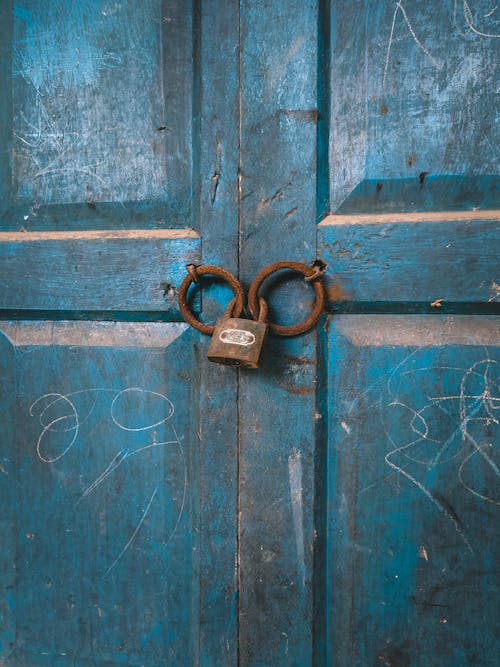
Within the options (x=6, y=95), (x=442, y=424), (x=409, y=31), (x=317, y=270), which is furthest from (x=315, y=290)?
(x=6, y=95)

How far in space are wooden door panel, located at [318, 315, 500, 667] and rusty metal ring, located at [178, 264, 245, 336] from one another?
142 mm

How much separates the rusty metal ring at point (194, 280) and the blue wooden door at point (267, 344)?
0.04 metres

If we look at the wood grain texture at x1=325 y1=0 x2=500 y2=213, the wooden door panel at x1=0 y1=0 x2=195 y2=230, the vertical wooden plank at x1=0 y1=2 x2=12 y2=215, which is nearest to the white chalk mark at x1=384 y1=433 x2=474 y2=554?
the wood grain texture at x1=325 y1=0 x2=500 y2=213

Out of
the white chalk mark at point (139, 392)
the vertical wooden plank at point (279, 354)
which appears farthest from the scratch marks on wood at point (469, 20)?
the white chalk mark at point (139, 392)

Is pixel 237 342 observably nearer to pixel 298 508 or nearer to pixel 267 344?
pixel 267 344

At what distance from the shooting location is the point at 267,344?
2.62ft

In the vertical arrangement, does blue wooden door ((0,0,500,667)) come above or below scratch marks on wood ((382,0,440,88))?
below

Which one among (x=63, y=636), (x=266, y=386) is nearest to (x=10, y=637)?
(x=63, y=636)

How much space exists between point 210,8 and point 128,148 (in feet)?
0.78

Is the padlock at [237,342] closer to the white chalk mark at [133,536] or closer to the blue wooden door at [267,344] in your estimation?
the blue wooden door at [267,344]

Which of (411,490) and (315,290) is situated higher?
(315,290)

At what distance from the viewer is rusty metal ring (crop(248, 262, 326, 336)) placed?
2.49 ft

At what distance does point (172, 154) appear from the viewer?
0.83 meters

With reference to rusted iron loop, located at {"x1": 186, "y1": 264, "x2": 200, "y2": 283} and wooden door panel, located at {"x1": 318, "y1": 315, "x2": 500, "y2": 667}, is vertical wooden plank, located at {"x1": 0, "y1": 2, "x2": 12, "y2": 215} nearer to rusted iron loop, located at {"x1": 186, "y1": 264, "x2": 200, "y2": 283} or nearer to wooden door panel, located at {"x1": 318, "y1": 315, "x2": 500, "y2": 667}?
rusted iron loop, located at {"x1": 186, "y1": 264, "x2": 200, "y2": 283}
